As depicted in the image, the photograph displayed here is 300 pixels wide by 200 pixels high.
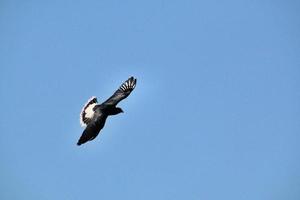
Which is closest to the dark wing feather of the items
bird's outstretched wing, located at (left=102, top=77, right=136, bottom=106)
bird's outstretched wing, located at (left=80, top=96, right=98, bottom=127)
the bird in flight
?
the bird in flight

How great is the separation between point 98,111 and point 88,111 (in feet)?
2.89

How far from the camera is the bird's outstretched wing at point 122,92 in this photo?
36.5 metres

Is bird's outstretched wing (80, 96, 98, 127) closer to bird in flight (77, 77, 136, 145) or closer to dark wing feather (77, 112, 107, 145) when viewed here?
bird in flight (77, 77, 136, 145)

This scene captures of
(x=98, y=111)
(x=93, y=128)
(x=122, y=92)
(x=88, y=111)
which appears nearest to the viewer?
(x=93, y=128)

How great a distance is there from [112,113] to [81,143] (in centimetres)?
344

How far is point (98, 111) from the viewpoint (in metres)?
35.6

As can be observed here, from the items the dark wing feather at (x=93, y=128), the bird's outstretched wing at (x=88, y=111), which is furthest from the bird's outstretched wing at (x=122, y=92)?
the dark wing feather at (x=93, y=128)

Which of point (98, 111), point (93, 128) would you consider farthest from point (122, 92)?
point (93, 128)

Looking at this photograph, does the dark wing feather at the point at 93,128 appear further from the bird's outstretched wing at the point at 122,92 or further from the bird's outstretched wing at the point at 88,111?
the bird's outstretched wing at the point at 122,92

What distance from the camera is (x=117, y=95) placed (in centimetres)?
3703

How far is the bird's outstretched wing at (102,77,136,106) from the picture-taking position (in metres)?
36.5

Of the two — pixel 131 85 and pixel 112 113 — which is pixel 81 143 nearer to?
pixel 112 113

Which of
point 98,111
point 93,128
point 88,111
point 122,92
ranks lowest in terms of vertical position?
point 93,128

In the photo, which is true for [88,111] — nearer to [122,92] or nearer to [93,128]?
[122,92]
